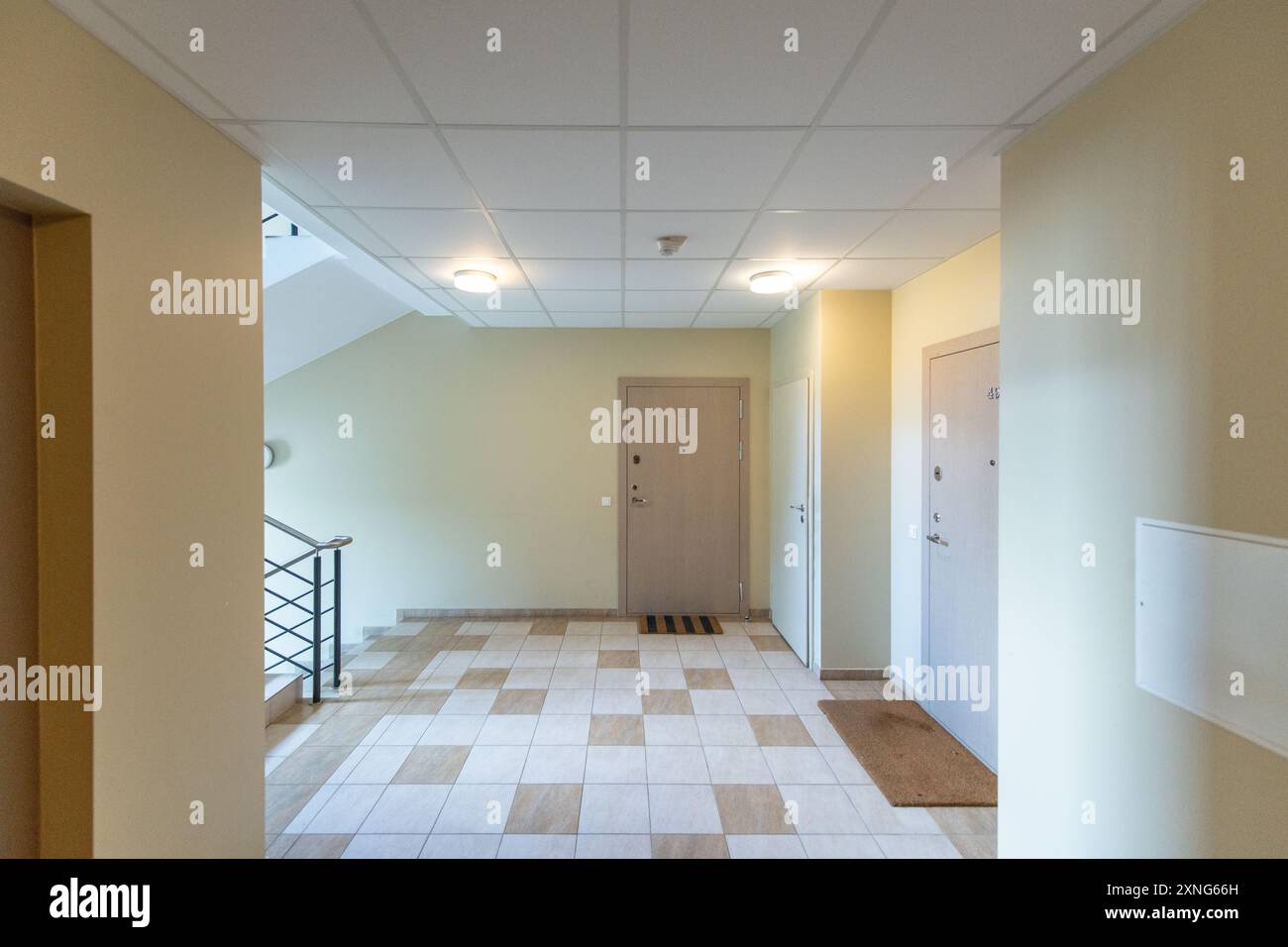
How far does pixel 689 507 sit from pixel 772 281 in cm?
238

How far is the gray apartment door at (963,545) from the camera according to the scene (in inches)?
113

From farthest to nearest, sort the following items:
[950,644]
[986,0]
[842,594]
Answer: [842,594] → [950,644] → [986,0]

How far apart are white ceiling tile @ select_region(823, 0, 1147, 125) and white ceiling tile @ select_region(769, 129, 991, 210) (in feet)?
0.25

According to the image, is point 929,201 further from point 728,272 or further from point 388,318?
point 388,318

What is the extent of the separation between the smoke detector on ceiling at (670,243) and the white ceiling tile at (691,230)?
0.03m

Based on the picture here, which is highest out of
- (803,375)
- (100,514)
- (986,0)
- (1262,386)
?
(986,0)

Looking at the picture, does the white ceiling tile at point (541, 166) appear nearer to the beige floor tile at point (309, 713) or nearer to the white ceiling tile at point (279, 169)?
the white ceiling tile at point (279, 169)

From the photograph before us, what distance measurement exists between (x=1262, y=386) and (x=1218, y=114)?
599mm

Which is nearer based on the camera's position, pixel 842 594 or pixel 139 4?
pixel 139 4

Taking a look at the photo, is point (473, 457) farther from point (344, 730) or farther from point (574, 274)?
point (344, 730)

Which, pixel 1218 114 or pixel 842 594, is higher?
pixel 1218 114

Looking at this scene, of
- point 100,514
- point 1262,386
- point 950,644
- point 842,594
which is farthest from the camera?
point 842,594

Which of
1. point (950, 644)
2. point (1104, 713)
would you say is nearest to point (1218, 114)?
point (1104, 713)
